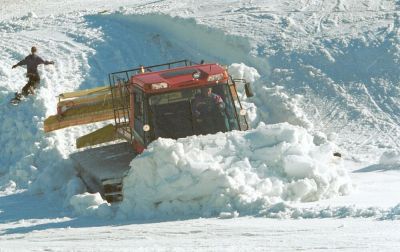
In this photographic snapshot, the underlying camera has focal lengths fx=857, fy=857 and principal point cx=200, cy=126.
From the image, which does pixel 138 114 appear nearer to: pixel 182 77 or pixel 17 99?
pixel 182 77

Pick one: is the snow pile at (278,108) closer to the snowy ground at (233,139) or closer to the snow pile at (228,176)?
the snowy ground at (233,139)

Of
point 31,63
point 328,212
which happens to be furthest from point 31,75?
point 328,212

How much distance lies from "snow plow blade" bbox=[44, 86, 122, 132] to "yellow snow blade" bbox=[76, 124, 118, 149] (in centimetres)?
45

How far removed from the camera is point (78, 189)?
13.1 m

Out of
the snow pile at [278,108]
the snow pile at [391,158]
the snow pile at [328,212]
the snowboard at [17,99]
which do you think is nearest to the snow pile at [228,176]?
the snow pile at [328,212]

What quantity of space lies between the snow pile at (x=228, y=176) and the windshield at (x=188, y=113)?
1.09 metres

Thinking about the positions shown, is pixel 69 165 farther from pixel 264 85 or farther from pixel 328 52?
pixel 328 52

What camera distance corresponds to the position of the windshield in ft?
41.4

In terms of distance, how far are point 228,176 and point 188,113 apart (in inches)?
97.0

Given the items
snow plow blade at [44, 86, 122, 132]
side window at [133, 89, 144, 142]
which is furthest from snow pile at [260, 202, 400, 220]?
snow plow blade at [44, 86, 122, 132]

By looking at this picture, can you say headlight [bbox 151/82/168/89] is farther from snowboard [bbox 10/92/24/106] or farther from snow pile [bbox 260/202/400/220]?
snowboard [bbox 10/92/24/106]

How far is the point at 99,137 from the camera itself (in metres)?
16.1

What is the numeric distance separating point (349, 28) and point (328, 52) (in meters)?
1.20

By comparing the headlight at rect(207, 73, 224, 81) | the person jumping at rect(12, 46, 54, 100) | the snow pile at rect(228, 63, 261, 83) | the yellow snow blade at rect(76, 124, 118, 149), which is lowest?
the yellow snow blade at rect(76, 124, 118, 149)
